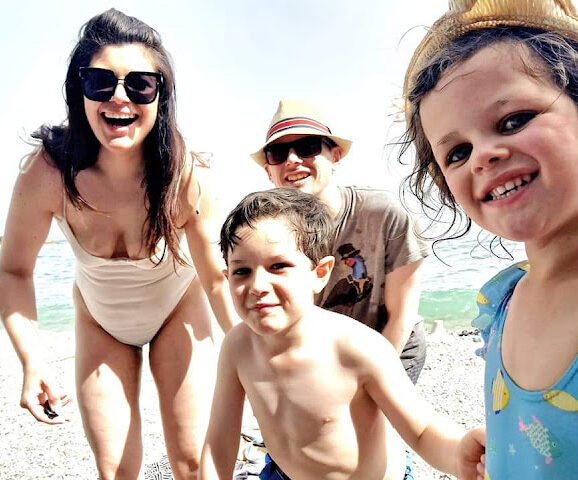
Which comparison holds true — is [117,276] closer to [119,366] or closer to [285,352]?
[119,366]

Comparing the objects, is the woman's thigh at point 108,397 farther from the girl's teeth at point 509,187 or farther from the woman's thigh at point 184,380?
the girl's teeth at point 509,187

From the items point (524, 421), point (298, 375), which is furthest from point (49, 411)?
point (524, 421)

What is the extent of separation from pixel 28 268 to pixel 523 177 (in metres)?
2.49

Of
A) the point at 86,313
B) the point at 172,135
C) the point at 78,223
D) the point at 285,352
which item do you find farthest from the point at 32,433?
the point at 285,352

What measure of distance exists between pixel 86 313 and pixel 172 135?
1086 millimetres

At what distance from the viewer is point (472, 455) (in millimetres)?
1499

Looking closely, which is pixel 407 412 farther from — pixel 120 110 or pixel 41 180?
pixel 41 180

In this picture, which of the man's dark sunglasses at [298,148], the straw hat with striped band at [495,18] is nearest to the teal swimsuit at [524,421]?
the straw hat with striped band at [495,18]

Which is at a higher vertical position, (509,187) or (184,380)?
(509,187)

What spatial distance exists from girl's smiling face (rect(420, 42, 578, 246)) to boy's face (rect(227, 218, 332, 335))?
0.83 meters

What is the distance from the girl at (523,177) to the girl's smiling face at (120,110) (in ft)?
5.16

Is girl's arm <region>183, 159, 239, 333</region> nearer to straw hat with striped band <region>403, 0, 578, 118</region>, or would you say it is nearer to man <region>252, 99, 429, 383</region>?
man <region>252, 99, 429, 383</region>

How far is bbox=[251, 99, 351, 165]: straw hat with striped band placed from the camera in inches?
110

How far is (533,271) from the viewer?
129 centimetres
